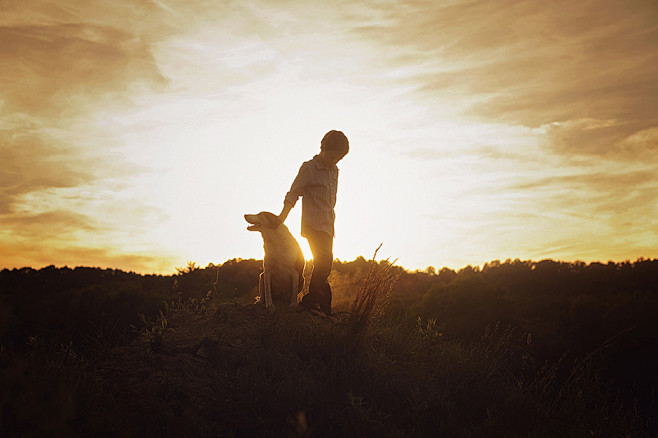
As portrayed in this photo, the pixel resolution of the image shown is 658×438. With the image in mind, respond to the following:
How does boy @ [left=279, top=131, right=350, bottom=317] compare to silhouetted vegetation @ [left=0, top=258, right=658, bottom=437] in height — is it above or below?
above

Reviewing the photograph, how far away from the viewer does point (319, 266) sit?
6141 mm

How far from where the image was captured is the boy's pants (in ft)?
20.2

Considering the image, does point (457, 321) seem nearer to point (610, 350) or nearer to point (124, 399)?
point (610, 350)

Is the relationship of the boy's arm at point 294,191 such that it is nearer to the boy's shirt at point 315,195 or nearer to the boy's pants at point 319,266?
the boy's shirt at point 315,195

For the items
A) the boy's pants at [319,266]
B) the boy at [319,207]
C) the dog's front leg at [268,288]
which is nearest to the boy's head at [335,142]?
the boy at [319,207]

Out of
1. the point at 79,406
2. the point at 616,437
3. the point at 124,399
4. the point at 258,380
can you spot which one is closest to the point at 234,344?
the point at 258,380

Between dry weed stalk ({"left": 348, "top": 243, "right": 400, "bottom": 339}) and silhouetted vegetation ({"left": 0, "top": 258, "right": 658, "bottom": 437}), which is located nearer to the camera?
silhouetted vegetation ({"left": 0, "top": 258, "right": 658, "bottom": 437})

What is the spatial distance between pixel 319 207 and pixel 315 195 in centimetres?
18

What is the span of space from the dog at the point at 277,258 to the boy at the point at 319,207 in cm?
19

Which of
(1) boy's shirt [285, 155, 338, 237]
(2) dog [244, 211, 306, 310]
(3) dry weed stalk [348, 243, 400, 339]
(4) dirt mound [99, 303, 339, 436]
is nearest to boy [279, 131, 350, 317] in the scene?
Result: (1) boy's shirt [285, 155, 338, 237]

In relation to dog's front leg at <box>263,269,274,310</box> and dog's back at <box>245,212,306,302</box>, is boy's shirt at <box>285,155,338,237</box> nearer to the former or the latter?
dog's back at <box>245,212,306,302</box>

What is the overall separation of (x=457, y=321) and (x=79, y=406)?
29.1 ft

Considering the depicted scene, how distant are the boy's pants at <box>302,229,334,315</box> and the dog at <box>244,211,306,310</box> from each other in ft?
0.74

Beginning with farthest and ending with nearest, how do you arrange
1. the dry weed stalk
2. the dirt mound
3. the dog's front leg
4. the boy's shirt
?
1. the boy's shirt
2. the dog's front leg
3. the dry weed stalk
4. the dirt mound
